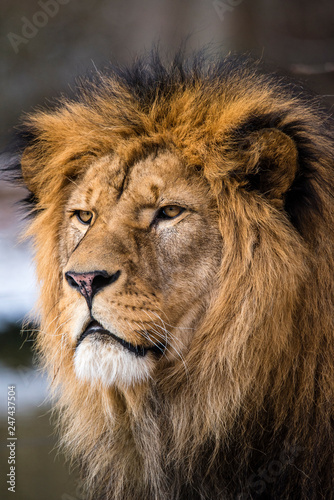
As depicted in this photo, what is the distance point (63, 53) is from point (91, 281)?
9.16 feet

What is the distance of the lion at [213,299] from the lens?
1837 millimetres

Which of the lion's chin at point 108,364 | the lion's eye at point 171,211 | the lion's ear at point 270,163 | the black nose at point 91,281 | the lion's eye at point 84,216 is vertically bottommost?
the lion's chin at point 108,364

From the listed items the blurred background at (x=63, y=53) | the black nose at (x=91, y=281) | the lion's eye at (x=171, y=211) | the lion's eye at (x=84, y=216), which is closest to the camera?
the black nose at (x=91, y=281)

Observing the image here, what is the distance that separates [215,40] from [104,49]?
768 mm

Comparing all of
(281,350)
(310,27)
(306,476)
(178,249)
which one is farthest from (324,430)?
(310,27)

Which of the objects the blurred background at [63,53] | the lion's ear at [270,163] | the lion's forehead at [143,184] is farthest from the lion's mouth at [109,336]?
the blurred background at [63,53]

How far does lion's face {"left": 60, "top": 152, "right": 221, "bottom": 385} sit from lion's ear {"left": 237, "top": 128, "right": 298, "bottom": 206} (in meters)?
0.16

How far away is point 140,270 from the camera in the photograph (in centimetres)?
185

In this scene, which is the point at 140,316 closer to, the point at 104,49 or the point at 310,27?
the point at 310,27

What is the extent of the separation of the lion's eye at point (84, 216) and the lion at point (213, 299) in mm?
78

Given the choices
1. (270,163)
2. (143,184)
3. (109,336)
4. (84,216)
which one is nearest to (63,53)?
(84,216)

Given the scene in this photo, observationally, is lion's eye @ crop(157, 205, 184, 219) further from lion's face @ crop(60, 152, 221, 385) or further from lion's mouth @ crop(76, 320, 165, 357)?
lion's mouth @ crop(76, 320, 165, 357)

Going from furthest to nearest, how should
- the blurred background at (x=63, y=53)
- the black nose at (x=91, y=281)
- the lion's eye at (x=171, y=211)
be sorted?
the blurred background at (x=63, y=53)
the lion's eye at (x=171, y=211)
the black nose at (x=91, y=281)

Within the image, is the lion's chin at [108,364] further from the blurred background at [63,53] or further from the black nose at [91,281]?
the blurred background at [63,53]
